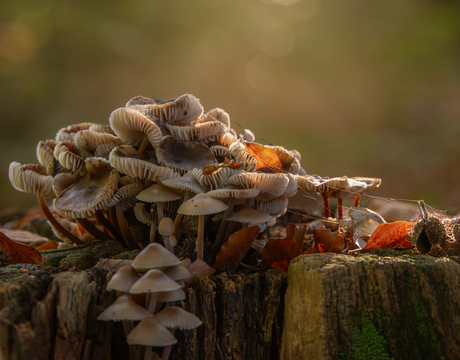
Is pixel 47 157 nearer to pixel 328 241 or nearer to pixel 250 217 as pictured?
pixel 250 217

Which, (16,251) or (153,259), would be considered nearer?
(153,259)

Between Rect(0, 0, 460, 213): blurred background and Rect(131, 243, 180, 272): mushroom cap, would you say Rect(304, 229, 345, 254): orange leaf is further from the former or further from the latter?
Rect(0, 0, 460, 213): blurred background

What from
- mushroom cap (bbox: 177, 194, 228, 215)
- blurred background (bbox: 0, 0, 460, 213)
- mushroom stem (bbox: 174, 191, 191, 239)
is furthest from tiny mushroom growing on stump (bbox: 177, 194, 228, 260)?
blurred background (bbox: 0, 0, 460, 213)

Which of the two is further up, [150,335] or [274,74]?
[274,74]

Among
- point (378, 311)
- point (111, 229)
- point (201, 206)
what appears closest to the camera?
point (378, 311)

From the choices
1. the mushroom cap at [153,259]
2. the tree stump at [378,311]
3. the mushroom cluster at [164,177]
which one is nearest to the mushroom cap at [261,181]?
the mushroom cluster at [164,177]

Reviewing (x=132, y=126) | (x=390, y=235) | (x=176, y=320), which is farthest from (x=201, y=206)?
(x=390, y=235)

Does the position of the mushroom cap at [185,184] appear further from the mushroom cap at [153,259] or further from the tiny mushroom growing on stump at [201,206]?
the mushroom cap at [153,259]
